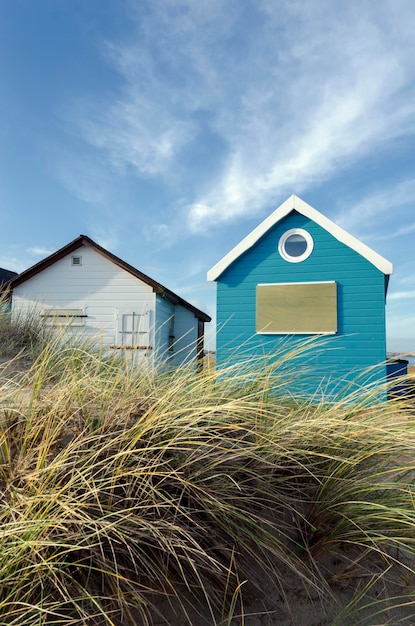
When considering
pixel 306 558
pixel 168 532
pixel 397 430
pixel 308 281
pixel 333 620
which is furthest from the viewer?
pixel 308 281

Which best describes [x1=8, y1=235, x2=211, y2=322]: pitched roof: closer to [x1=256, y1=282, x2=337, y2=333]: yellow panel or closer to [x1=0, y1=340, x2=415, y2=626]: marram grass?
[x1=256, y1=282, x2=337, y2=333]: yellow panel

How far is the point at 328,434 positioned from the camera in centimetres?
249

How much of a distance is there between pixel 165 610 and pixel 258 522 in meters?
0.61

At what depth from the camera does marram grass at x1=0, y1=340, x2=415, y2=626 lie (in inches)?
70.5

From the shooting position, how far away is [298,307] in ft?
31.6

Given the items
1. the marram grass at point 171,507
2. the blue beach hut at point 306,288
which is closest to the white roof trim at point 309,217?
the blue beach hut at point 306,288

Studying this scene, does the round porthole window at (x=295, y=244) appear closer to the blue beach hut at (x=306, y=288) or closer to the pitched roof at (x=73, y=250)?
the blue beach hut at (x=306, y=288)

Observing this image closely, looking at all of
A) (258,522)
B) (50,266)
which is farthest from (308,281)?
(50,266)

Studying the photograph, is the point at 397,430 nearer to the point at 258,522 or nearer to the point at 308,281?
the point at 258,522

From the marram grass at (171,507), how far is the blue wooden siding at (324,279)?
6.20 m

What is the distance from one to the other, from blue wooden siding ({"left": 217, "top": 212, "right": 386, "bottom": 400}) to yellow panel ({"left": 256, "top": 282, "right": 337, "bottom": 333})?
172 millimetres

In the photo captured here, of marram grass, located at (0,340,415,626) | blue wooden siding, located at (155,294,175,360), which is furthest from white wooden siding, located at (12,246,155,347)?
marram grass, located at (0,340,415,626)

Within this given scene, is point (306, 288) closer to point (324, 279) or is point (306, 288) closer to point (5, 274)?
point (324, 279)

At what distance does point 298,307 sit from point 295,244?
156 centimetres
